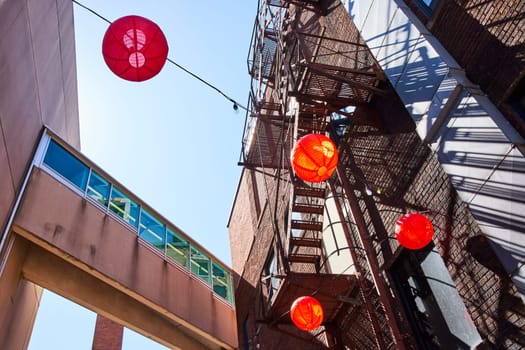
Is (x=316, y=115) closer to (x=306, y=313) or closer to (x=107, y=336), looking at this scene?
(x=306, y=313)

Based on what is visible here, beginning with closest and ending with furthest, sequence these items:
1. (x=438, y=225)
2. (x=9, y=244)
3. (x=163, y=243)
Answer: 1. (x=438, y=225)
2. (x=9, y=244)
3. (x=163, y=243)

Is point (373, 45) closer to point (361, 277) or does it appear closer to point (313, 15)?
point (361, 277)

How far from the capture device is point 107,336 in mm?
18984

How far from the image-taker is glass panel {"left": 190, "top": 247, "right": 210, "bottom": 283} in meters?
14.7

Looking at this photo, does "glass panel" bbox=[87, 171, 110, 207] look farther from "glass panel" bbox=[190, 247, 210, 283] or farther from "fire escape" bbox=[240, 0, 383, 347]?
"fire escape" bbox=[240, 0, 383, 347]

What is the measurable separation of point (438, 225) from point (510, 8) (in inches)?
121

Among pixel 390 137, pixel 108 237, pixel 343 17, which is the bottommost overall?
pixel 390 137

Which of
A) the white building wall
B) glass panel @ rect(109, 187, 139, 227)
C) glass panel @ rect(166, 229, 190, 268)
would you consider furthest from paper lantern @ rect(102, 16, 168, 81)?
glass panel @ rect(166, 229, 190, 268)

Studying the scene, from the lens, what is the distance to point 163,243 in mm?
13570

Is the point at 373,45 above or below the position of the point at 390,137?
above

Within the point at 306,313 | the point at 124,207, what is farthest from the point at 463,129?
the point at 124,207

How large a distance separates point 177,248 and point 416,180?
10284mm

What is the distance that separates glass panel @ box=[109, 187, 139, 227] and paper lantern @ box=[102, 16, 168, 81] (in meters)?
7.83

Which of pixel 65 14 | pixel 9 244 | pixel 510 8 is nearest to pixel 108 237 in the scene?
pixel 9 244
